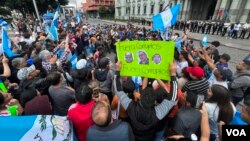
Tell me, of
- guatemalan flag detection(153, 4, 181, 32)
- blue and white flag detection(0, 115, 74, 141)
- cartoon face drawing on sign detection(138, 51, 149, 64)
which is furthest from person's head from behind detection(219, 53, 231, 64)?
blue and white flag detection(0, 115, 74, 141)

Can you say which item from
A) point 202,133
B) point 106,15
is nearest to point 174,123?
point 202,133

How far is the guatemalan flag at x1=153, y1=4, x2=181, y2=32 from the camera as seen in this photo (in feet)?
19.8

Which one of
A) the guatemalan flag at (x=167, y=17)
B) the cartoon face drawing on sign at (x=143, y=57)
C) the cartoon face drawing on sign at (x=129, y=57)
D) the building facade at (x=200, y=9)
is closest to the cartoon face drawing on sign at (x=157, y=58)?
the cartoon face drawing on sign at (x=143, y=57)

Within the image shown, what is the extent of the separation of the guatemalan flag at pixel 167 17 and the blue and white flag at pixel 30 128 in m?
5.00

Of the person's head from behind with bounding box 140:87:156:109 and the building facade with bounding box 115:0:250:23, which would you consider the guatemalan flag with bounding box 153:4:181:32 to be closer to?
the building facade with bounding box 115:0:250:23

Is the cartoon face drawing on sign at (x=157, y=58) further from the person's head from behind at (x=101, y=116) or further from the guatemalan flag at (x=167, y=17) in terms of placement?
the guatemalan flag at (x=167, y=17)

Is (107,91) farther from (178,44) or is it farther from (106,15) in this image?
(106,15)

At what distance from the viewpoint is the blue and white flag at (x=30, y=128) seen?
1.94m

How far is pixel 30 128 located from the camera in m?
1.96

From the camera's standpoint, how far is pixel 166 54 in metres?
2.33

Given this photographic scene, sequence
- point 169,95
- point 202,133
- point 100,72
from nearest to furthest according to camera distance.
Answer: point 202,133
point 169,95
point 100,72

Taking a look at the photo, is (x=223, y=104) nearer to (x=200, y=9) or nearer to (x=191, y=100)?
(x=191, y=100)

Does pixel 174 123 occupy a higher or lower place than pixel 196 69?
lower

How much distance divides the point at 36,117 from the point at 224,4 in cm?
3165
